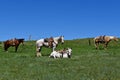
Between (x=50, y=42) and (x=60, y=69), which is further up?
(x=50, y=42)

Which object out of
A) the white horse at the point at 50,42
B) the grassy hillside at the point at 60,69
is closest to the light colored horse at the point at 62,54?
the grassy hillside at the point at 60,69

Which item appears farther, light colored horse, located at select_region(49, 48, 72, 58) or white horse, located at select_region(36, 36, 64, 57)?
white horse, located at select_region(36, 36, 64, 57)

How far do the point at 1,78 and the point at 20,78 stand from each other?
1049mm

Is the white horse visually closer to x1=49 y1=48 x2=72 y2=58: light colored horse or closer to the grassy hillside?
x1=49 y1=48 x2=72 y2=58: light colored horse

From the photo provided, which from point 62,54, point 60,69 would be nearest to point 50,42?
point 62,54

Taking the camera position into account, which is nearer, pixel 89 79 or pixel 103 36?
pixel 89 79

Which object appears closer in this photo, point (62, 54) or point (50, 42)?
point (62, 54)

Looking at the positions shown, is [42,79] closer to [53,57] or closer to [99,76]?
[99,76]

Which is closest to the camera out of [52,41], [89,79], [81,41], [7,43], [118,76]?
[89,79]

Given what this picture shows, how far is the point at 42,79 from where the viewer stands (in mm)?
20719

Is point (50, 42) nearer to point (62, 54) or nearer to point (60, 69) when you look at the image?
point (62, 54)

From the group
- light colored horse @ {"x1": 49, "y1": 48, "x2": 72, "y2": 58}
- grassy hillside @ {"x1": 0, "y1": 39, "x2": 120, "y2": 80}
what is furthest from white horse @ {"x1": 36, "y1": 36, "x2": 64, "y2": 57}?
grassy hillside @ {"x1": 0, "y1": 39, "x2": 120, "y2": 80}

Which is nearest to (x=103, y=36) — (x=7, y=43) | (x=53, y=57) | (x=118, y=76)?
(x=7, y=43)

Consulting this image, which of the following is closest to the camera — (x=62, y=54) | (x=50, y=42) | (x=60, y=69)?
(x=60, y=69)
